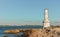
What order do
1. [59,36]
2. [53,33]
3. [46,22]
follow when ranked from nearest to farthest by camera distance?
[59,36], [53,33], [46,22]

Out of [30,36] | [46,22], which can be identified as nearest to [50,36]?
[30,36]

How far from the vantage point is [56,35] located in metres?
40.3

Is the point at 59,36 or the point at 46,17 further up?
the point at 46,17

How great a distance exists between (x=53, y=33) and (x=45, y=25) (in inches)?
480

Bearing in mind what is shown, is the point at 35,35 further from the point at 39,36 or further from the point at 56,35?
the point at 56,35

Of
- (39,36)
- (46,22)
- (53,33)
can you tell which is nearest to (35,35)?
(39,36)

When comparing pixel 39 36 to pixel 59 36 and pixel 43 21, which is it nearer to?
pixel 59 36

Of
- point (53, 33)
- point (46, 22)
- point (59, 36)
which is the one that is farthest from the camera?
point (46, 22)

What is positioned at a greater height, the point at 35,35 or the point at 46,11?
the point at 46,11

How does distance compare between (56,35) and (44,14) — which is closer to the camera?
(56,35)

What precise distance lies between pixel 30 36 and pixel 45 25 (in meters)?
13.0

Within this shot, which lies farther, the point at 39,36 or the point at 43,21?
the point at 43,21

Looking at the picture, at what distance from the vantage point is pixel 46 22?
53562mm

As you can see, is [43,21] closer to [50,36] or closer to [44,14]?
[44,14]
